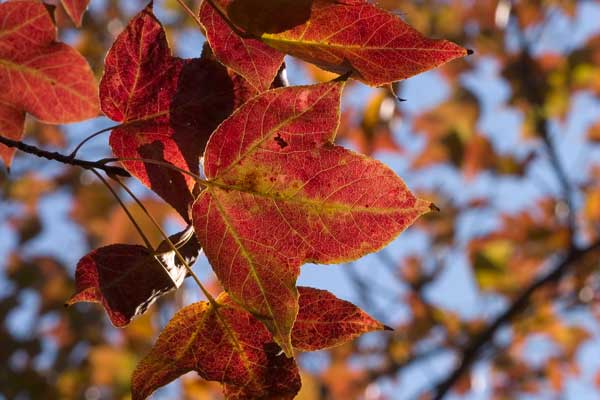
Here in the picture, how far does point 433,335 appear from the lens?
299cm

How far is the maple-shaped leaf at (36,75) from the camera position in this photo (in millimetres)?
732

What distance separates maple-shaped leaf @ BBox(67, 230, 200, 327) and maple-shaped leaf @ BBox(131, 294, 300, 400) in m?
0.03

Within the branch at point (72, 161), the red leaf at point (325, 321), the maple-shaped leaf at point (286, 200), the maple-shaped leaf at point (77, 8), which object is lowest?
the red leaf at point (325, 321)

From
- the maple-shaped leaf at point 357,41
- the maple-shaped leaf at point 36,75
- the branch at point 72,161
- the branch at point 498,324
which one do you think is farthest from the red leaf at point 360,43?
the branch at point 498,324

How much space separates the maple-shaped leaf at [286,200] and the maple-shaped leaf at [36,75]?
0.27 m

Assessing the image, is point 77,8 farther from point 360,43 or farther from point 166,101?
point 360,43

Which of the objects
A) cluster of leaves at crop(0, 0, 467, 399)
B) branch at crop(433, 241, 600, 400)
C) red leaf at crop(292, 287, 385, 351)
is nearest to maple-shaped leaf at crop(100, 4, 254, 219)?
cluster of leaves at crop(0, 0, 467, 399)

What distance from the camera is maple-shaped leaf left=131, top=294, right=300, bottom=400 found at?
595mm

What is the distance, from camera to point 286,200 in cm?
56

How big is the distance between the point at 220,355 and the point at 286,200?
0.54 feet

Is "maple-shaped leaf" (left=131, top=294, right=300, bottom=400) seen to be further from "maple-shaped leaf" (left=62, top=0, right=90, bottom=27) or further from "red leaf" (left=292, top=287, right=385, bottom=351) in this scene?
"maple-shaped leaf" (left=62, top=0, right=90, bottom=27)

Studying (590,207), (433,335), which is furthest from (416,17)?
(433,335)

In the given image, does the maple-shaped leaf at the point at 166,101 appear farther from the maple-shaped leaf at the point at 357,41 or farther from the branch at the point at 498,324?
the branch at the point at 498,324

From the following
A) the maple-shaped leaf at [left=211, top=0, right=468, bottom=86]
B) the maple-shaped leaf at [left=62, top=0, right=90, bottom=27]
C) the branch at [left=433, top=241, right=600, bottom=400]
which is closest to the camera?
the maple-shaped leaf at [left=211, top=0, right=468, bottom=86]
